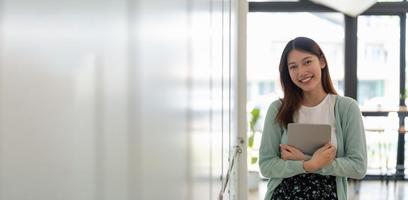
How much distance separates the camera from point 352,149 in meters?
1.57

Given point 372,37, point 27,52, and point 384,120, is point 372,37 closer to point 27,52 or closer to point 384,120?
point 384,120

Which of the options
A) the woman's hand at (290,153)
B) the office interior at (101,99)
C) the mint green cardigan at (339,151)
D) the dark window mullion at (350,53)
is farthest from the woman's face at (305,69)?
the dark window mullion at (350,53)

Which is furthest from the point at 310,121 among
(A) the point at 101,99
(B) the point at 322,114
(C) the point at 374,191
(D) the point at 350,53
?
(D) the point at 350,53

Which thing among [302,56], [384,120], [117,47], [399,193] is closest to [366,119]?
[384,120]

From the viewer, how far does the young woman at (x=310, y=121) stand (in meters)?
1.54

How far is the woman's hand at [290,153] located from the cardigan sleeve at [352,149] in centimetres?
9

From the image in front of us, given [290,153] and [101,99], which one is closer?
[101,99]

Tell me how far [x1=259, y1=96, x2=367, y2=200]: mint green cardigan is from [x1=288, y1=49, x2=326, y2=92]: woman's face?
0.37 feet

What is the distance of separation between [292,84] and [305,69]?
108 millimetres

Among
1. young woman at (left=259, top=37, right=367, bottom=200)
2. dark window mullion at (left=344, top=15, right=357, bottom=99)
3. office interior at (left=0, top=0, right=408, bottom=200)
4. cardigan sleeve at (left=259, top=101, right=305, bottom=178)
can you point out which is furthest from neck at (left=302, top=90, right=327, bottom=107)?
dark window mullion at (left=344, top=15, right=357, bottom=99)

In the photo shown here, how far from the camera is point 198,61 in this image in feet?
2.60

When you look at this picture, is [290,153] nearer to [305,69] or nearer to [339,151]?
[339,151]

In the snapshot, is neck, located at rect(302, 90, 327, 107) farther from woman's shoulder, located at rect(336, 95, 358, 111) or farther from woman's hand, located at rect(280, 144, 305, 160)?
woman's hand, located at rect(280, 144, 305, 160)

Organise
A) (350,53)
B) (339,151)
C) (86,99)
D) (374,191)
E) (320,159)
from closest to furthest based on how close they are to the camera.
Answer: (86,99) → (320,159) → (339,151) → (374,191) → (350,53)
